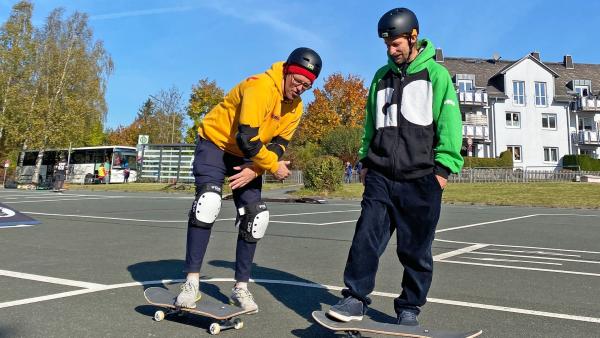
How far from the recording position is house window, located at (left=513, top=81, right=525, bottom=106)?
162ft

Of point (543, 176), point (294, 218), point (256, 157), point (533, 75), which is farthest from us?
point (533, 75)

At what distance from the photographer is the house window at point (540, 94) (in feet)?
163

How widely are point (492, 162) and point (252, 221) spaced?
4498cm

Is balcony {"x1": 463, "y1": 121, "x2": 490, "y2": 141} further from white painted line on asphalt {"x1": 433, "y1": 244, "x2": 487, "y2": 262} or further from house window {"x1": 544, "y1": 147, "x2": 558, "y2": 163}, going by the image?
white painted line on asphalt {"x1": 433, "y1": 244, "x2": 487, "y2": 262}

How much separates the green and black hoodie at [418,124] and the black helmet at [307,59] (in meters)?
0.49

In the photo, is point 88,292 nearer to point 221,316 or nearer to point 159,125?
point 221,316

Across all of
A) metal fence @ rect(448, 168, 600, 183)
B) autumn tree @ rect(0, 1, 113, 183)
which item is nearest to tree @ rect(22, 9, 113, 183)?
autumn tree @ rect(0, 1, 113, 183)

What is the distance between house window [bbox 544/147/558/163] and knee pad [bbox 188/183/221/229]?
52.5m

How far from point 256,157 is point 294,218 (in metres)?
8.13

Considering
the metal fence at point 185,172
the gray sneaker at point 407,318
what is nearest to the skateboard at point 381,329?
the gray sneaker at point 407,318

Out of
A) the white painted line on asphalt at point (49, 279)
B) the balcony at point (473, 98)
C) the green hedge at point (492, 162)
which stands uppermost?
the balcony at point (473, 98)

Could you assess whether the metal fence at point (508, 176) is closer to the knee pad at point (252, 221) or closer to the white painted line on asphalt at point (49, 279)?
the white painted line on asphalt at point (49, 279)

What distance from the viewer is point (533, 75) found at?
4956 centimetres

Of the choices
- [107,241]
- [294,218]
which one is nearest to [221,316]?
[107,241]
